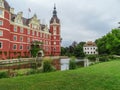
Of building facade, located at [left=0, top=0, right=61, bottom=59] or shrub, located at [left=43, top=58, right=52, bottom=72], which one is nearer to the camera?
shrub, located at [left=43, top=58, right=52, bottom=72]

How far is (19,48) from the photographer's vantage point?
53.4 metres

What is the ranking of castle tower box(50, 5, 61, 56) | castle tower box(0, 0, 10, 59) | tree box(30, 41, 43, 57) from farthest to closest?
castle tower box(50, 5, 61, 56) < tree box(30, 41, 43, 57) < castle tower box(0, 0, 10, 59)

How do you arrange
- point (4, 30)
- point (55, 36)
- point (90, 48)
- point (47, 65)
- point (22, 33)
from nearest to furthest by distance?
point (47, 65), point (4, 30), point (22, 33), point (55, 36), point (90, 48)

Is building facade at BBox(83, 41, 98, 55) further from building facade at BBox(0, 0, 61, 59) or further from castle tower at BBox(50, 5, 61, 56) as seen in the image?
building facade at BBox(0, 0, 61, 59)

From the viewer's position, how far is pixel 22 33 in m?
54.9

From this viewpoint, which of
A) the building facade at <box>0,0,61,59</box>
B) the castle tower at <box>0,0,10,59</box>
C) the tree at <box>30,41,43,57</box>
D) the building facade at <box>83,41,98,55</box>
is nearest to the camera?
the castle tower at <box>0,0,10,59</box>

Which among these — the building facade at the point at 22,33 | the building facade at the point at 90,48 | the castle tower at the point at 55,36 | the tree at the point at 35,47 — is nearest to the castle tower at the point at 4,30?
the building facade at the point at 22,33

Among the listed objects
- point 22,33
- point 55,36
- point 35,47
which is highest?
point 55,36

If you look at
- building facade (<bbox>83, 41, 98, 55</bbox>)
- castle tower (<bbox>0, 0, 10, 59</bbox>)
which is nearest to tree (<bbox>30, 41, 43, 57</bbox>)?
castle tower (<bbox>0, 0, 10, 59</bbox>)

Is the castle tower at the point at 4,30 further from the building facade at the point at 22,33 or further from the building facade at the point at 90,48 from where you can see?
the building facade at the point at 90,48

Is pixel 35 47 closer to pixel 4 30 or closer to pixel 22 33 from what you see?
pixel 22 33

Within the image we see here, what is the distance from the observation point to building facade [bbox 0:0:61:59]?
43.5 m

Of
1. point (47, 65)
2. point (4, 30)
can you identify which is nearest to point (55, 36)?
point (4, 30)

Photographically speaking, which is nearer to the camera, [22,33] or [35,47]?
[22,33]
